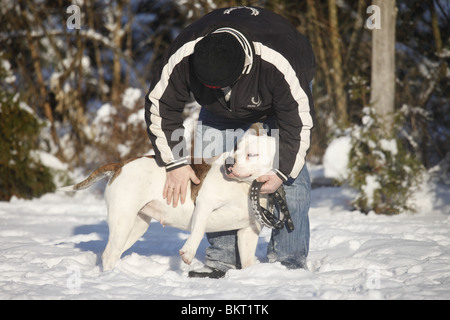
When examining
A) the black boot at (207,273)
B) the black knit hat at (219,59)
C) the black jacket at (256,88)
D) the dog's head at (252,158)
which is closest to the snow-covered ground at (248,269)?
the black boot at (207,273)

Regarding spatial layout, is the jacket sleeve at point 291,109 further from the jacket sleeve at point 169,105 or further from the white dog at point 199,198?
the jacket sleeve at point 169,105

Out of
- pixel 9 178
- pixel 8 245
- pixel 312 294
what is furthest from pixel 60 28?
pixel 312 294

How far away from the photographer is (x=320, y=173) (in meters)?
8.00

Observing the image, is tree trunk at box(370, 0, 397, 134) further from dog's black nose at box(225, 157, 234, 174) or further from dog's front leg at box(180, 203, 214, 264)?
dog's front leg at box(180, 203, 214, 264)

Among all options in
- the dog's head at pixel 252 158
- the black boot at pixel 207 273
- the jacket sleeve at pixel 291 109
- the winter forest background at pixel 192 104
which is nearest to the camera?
the jacket sleeve at pixel 291 109

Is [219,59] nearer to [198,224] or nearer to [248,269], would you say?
[198,224]

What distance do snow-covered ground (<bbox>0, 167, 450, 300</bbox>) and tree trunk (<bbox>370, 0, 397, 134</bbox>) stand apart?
1330mm

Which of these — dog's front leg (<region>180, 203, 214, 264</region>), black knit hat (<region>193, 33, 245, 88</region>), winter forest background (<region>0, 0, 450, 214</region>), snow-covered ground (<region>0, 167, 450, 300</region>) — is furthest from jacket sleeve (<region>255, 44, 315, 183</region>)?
winter forest background (<region>0, 0, 450, 214</region>)

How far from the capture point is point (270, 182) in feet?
10.5

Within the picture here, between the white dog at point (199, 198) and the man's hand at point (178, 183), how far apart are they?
5cm

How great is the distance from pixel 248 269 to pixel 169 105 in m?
1.19

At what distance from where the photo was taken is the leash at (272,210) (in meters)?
3.19

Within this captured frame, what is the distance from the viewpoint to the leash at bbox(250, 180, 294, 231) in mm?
3193

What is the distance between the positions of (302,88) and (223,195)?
0.85 m
